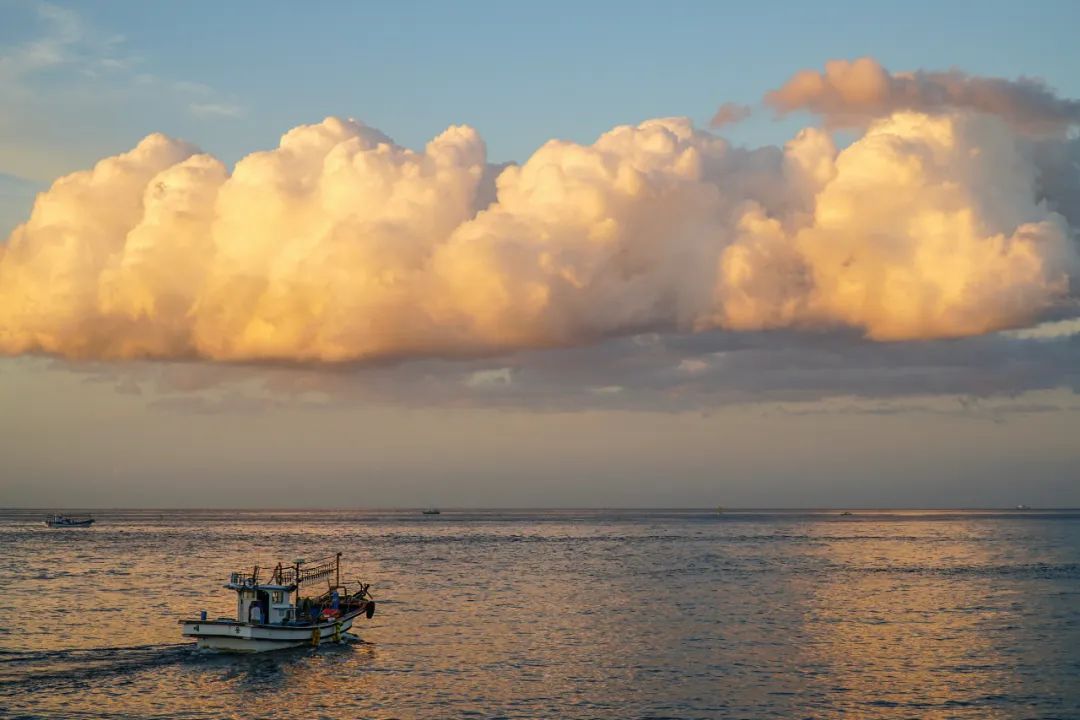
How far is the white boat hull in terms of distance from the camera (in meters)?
74.6

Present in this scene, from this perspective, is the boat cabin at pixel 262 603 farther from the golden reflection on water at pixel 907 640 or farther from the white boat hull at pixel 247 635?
the golden reflection on water at pixel 907 640

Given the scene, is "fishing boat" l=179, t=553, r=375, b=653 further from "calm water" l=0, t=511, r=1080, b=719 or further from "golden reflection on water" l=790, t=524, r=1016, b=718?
"golden reflection on water" l=790, t=524, r=1016, b=718

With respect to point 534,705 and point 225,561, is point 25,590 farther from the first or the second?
point 534,705

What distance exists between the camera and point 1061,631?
8538cm

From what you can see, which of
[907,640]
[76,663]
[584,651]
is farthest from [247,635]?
[907,640]

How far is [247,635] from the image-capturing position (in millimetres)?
75750

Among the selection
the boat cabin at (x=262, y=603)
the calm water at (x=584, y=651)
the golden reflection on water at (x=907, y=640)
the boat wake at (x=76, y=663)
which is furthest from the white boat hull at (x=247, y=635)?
the golden reflection on water at (x=907, y=640)

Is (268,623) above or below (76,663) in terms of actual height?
above

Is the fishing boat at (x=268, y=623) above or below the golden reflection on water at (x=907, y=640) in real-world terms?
above

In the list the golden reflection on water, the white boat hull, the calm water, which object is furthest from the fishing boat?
the golden reflection on water

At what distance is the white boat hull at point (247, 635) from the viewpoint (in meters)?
74.6

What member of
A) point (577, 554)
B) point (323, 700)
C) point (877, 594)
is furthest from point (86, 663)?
point (577, 554)

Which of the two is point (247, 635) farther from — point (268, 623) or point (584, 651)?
point (584, 651)

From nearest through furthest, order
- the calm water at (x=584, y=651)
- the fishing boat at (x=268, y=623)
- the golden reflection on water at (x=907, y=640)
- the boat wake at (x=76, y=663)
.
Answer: the calm water at (x=584, y=651)
the golden reflection on water at (x=907, y=640)
the boat wake at (x=76, y=663)
the fishing boat at (x=268, y=623)
